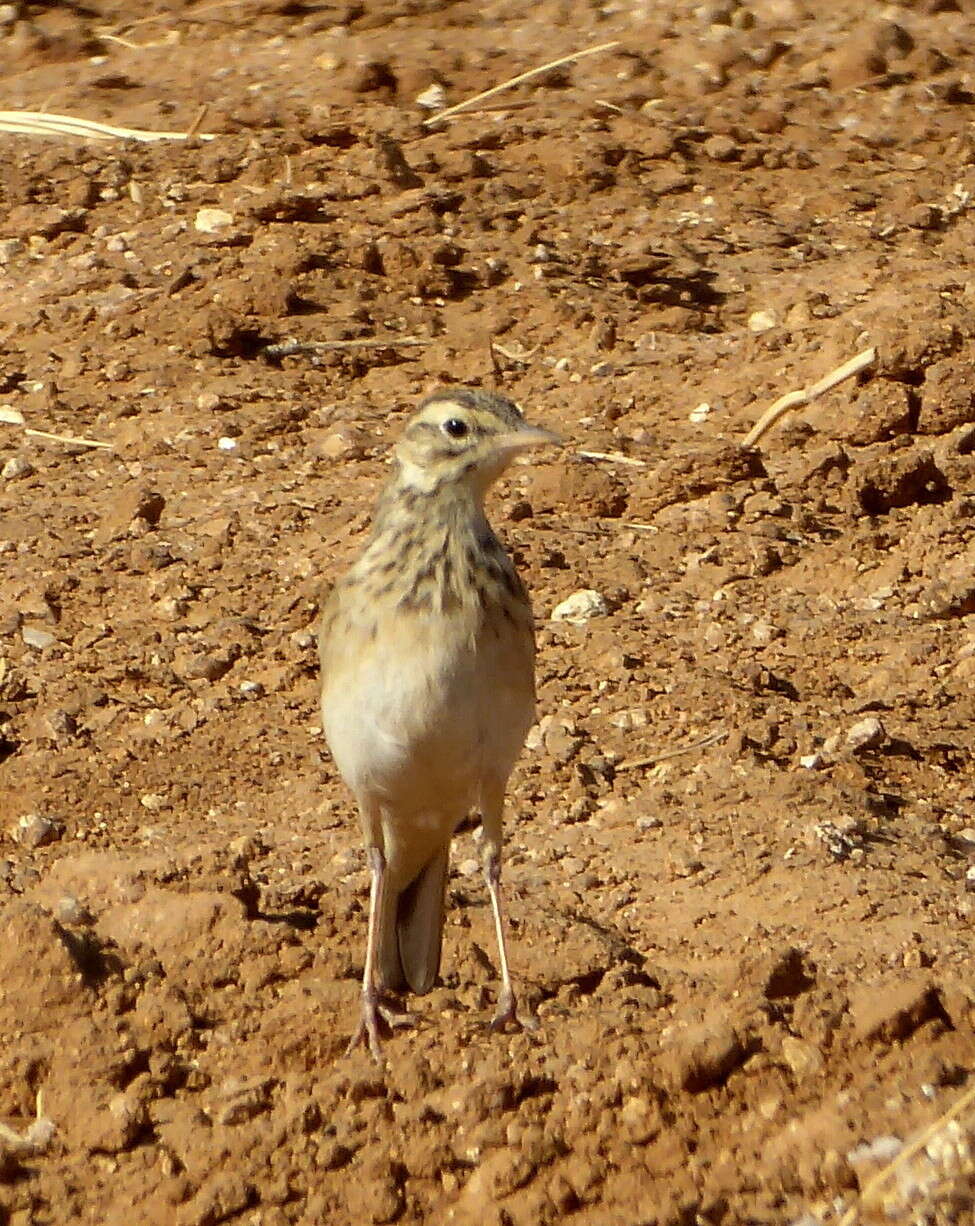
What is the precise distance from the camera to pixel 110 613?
7359 mm

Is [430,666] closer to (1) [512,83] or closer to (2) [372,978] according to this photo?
(2) [372,978]

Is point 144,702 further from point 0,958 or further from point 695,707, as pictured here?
point 0,958

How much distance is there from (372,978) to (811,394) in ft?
14.5

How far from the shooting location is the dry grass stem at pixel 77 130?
10.7m

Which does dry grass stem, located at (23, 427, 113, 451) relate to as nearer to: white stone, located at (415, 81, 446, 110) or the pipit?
the pipit

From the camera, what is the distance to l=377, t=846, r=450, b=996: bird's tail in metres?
5.14

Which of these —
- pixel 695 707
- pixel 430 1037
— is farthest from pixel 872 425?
pixel 430 1037

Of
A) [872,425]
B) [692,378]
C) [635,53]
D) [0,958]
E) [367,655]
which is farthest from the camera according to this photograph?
[635,53]

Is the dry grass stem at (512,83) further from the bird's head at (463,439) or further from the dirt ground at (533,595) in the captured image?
the bird's head at (463,439)

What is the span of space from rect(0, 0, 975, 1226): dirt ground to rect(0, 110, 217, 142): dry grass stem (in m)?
0.15

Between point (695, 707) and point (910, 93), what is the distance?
6.63 meters

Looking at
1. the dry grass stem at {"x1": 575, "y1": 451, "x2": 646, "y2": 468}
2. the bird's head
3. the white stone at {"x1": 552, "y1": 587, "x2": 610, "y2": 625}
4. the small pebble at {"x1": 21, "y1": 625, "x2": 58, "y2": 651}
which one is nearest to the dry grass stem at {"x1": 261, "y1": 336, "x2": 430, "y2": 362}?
the dry grass stem at {"x1": 575, "y1": 451, "x2": 646, "y2": 468}

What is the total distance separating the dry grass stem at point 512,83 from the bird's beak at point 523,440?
6.40m

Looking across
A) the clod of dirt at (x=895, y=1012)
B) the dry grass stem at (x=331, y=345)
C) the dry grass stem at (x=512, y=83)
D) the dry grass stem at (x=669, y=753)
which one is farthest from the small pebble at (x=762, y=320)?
the clod of dirt at (x=895, y=1012)
